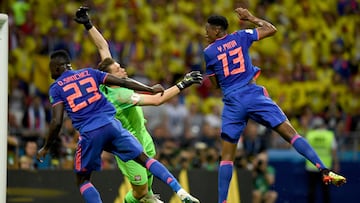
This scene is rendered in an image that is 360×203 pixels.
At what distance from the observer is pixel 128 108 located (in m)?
12.6

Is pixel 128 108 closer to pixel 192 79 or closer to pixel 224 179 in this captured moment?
pixel 192 79

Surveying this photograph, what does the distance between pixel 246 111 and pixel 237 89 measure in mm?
286

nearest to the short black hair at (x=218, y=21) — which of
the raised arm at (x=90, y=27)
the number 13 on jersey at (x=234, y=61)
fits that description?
the number 13 on jersey at (x=234, y=61)

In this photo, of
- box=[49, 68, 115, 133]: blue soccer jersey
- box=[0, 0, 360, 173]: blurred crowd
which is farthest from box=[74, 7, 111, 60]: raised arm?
box=[0, 0, 360, 173]: blurred crowd

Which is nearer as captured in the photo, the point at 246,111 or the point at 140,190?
the point at 246,111

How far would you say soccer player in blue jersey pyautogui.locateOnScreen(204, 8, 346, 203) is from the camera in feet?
39.5

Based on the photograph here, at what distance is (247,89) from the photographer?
12086 millimetres

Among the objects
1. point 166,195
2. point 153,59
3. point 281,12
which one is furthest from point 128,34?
point 166,195

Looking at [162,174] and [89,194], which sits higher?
[162,174]

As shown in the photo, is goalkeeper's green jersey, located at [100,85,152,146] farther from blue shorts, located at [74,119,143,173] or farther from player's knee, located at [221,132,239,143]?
player's knee, located at [221,132,239,143]

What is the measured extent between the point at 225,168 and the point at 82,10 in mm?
2743

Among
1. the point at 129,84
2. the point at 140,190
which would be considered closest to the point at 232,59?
the point at 129,84

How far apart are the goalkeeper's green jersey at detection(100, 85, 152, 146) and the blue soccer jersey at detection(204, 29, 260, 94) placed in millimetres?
1043

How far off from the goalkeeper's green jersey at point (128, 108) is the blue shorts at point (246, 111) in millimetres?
1129
